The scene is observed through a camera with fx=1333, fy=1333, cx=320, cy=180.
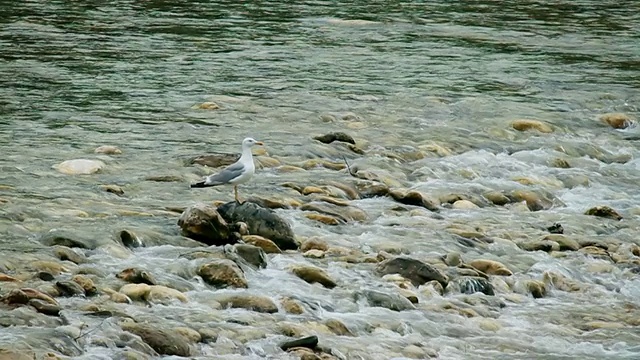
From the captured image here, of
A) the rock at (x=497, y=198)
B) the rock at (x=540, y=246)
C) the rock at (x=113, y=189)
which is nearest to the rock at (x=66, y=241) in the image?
the rock at (x=113, y=189)

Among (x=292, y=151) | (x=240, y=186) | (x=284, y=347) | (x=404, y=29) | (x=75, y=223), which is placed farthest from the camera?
(x=404, y=29)

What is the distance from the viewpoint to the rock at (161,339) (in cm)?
763

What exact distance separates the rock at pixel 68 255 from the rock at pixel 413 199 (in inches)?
131

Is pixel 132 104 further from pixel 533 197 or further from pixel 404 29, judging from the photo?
pixel 404 29

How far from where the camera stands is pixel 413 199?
450 inches

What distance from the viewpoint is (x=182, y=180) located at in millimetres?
11555

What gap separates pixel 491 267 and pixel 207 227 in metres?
2.11

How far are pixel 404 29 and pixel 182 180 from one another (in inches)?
412

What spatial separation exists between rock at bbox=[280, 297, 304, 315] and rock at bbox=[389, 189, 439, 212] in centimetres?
297

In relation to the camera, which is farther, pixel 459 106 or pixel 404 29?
pixel 404 29

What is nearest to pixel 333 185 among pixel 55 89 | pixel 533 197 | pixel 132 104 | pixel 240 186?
pixel 240 186

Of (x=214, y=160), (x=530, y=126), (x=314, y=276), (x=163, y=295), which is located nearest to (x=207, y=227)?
(x=314, y=276)

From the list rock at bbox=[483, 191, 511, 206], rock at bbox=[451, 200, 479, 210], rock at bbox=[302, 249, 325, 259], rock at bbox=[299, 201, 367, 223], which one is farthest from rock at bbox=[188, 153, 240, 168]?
rock at bbox=[302, 249, 325, 259]

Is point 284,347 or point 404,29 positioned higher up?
point 284,347
